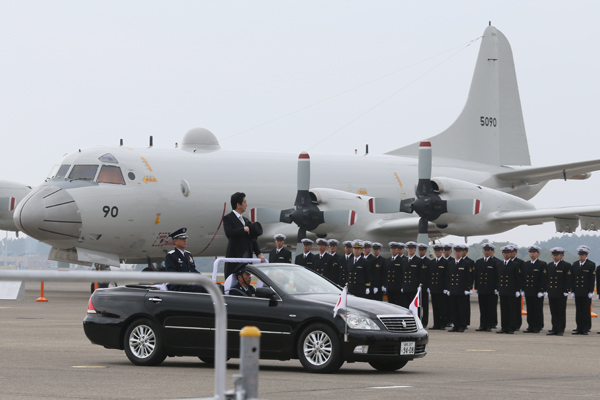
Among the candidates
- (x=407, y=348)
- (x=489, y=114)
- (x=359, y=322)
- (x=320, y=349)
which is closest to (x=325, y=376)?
(x=320, y=349)

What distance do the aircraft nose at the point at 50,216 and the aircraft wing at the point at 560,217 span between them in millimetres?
10833

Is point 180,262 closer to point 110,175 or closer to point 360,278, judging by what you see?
point 360,278

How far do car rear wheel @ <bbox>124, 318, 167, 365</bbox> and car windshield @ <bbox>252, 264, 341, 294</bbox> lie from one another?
4.63 feet

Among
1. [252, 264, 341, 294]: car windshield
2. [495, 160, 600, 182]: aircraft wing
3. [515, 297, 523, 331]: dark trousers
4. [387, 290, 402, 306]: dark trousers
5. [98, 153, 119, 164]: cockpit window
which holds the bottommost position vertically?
[515, 297, 523, 331]: dark trousers

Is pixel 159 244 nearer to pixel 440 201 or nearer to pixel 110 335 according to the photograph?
pixel 440 201

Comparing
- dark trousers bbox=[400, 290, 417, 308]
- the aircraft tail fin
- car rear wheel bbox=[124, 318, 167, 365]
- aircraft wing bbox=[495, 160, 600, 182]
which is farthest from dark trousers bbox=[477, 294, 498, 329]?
the aircraft tail fin

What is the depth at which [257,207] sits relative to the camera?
25125mm

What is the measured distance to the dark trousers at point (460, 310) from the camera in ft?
54.6

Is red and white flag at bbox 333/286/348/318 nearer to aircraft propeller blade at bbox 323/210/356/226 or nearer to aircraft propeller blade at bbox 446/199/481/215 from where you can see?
aircraft propeller blade at bbox 446/199/481/215

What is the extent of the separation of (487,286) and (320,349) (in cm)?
756

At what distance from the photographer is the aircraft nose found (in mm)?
21375

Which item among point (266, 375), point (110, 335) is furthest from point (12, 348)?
point (266, 375)

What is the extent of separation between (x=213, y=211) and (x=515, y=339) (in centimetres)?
1100

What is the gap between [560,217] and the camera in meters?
23.2
